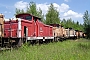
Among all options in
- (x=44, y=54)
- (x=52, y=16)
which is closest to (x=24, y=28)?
(x=44, y=54)

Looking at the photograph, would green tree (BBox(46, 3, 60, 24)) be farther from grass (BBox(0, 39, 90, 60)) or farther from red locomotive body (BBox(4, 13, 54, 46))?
grass (BBox(0, 39, 90, 60))

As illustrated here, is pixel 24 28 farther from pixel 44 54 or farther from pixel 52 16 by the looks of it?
pixel 52 16

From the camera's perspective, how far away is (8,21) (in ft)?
53.0

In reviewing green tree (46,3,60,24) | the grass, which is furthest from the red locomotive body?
green tree (46,3,60,24)

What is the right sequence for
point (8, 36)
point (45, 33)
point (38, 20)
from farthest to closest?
1. point (45, 33)
2. point (38, 20)
3. point (8, 36)

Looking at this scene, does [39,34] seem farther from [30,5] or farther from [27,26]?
[30,5]

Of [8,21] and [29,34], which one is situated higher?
[8,21]

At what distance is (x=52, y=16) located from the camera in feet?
219

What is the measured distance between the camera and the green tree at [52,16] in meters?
66.1

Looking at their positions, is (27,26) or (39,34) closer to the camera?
(27,26)

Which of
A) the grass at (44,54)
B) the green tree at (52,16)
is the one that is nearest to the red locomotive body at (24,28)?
the grass at (44,54)

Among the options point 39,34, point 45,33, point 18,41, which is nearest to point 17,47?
point 18,41

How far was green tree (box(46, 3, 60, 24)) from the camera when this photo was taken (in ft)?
217

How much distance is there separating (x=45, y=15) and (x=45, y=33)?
1773 inches
